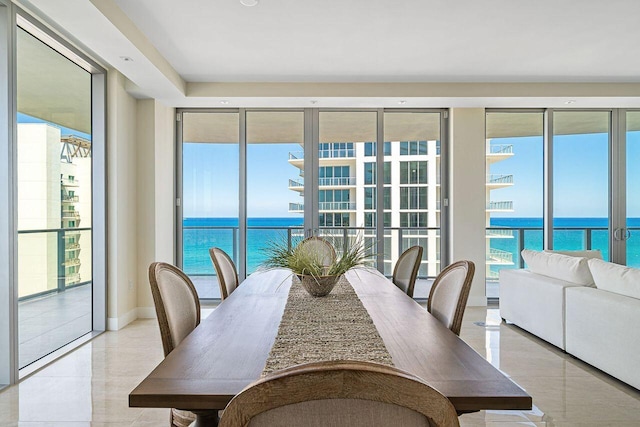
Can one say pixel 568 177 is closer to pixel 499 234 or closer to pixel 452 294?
pixel 499 234

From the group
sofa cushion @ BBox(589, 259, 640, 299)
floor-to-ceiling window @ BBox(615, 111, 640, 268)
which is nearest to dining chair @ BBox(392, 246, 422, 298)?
sofa cushion @ BBox(589, 259, 640, 299)

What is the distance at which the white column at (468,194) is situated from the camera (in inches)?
221

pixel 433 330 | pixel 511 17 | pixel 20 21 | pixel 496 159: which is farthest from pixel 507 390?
pixel 496 159

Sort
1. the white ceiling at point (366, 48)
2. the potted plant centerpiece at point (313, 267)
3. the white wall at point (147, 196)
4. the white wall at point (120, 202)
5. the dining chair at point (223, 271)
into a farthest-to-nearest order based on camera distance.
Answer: the white wall at point (147, 196) < the white wall at point (120, 202) < the white ceiling at point (366, 48) < the dining chair at point (223, 271) < the potted plant centerpiece at point (313, 267)

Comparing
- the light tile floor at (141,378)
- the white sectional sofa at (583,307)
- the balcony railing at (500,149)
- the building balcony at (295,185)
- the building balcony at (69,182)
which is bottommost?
the light tile floor at (141,378)

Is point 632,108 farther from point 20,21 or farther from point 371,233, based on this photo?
point 20,21

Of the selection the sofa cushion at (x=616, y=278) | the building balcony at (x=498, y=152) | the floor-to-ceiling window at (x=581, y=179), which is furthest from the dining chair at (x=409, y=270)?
the floor-to-ceiling window at (x=581, y=179)

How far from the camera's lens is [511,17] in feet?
11.2

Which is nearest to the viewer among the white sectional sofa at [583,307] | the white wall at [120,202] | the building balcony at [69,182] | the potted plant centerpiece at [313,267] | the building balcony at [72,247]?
the potted plant centerpiece at [313,267]

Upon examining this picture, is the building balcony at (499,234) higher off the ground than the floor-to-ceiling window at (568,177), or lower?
lower

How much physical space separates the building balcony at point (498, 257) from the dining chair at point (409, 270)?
3117 millimetres

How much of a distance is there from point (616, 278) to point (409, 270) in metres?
1.58

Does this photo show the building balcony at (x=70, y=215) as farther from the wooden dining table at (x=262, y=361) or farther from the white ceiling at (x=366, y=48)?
the wooden dining table at (x=262, y=361)

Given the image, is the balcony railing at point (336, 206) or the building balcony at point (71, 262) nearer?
the building balcony at point (71, 262)
